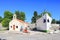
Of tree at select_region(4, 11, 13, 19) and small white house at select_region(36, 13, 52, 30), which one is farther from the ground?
tree at select_region(4, 11, 13, 19)

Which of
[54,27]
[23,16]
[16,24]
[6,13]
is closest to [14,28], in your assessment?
[16,24]

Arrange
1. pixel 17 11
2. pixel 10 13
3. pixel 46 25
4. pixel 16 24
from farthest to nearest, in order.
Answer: pixel 17 11 < pixel 10 13 < pixel 16 24 < pixel 46 25

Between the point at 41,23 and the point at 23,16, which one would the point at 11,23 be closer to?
the point at 41,23

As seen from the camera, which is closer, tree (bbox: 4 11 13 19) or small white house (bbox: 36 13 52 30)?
small white house (bbox: 36 13 52 30)

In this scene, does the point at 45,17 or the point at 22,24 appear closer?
the point at 45,17

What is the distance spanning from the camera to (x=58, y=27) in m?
53.8

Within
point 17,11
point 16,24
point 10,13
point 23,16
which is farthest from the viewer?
point 17,11

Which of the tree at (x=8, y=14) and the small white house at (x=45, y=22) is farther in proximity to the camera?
the tree at (x=8, y=14)

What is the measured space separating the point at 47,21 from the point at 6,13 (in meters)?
24.8

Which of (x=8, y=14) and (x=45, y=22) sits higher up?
(x=8, y=14)

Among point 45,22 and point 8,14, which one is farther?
point 8,14

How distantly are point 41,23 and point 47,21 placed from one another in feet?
8.35

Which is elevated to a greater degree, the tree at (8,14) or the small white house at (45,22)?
the tree at (8,14)

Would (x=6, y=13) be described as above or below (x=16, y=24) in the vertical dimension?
above
